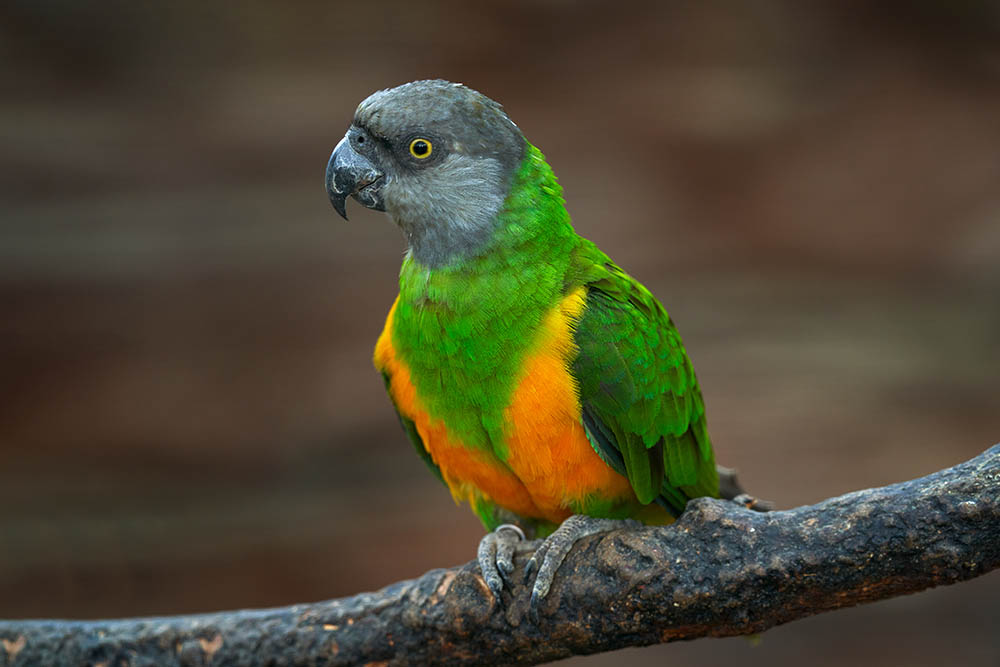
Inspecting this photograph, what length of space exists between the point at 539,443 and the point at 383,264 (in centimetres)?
258

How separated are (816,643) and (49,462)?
14.3 ft

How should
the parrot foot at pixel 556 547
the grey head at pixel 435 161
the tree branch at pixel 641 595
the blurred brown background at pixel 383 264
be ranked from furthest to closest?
the blurred brown background at pixel 383 264, the grey head at pixel 435 161, the parrot foot at pixel 556 547, the tree branch at pixel 641 595

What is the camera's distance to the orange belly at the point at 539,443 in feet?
8.03

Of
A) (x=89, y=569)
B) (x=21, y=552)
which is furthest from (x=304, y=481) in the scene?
(x=21, y=552)

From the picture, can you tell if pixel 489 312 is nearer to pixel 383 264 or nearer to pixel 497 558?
pixel 497 558

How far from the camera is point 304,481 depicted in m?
4.89

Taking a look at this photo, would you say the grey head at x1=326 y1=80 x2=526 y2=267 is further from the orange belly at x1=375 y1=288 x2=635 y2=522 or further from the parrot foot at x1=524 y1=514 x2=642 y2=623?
the parrot foot at x1=524 y1=514 x2=642 y2=623

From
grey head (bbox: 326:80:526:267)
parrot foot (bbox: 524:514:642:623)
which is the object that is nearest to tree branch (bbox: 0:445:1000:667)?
parrot foot (bbox: 524:514:642:623)

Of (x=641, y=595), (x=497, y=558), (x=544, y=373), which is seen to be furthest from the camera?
(x=497, y=558)

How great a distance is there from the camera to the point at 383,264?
191 inches

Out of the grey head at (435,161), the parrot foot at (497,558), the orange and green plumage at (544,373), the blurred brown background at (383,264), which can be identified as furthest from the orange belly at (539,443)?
the blurred brown background at (383,264)

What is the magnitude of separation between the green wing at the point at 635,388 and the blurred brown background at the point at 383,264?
2.19 m

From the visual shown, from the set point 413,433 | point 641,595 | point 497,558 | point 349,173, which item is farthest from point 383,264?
point 641,595

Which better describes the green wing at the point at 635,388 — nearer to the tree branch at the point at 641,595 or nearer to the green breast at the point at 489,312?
the green breast at the point at 489,312
